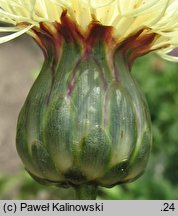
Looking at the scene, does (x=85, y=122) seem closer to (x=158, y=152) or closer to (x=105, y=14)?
(x=105, y=14)

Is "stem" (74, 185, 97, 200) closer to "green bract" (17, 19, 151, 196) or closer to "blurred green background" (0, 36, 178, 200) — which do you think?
"green bract" (17, 19, 151, 196)

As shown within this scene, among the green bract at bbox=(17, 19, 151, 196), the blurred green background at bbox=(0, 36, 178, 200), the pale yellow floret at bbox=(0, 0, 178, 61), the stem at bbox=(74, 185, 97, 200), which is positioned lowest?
the blurred green background at bbox=(0, 36, 178, 200)

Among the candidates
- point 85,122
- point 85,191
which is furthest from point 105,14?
point 85,191

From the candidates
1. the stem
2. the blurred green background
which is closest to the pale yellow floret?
the stem

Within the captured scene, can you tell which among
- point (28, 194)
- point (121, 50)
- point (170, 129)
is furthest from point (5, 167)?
point (121, 50)

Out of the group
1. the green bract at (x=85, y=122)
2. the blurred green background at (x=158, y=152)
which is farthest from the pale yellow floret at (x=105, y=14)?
the blurred green background at (x=158, y=152)

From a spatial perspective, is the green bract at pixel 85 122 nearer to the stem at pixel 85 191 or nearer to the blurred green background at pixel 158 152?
the stem at pixel 85 191

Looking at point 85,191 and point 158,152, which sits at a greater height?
point 85,191
